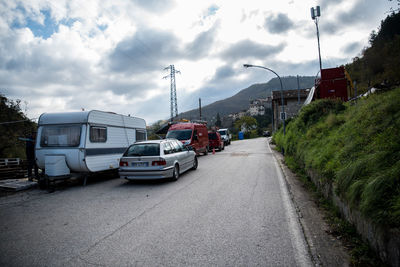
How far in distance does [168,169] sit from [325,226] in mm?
5367

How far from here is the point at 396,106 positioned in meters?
5.30

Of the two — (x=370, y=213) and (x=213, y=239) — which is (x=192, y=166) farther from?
(x=370, y=213)

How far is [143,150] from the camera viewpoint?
8641 mm

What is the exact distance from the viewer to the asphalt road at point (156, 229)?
10.5 ft

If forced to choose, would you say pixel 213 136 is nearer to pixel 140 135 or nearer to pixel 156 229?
pixel 140 135

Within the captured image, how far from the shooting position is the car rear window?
8.48 metres

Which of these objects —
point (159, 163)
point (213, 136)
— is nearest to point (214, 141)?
point (213, 136)

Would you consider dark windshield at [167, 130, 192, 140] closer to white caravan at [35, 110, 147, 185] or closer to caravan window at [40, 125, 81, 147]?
white caravan at [35, 110, 147, 185]

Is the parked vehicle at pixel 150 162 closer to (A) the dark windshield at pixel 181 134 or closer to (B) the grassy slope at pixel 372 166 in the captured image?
(B) the grassy slope at pixel 372 166

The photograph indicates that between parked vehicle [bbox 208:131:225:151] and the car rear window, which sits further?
parked vehicle [bbox 208:131:225:151]

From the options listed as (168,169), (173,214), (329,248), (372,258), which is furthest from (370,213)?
(168,169)

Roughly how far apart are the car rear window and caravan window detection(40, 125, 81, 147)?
1.89 m

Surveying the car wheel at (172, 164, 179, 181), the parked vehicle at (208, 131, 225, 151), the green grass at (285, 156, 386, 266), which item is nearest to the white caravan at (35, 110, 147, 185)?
the car wheel at (172, 164, 179, 181)

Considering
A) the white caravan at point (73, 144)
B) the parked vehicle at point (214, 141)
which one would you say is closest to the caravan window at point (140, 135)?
Answer: the white caravan at point (73, 144)
